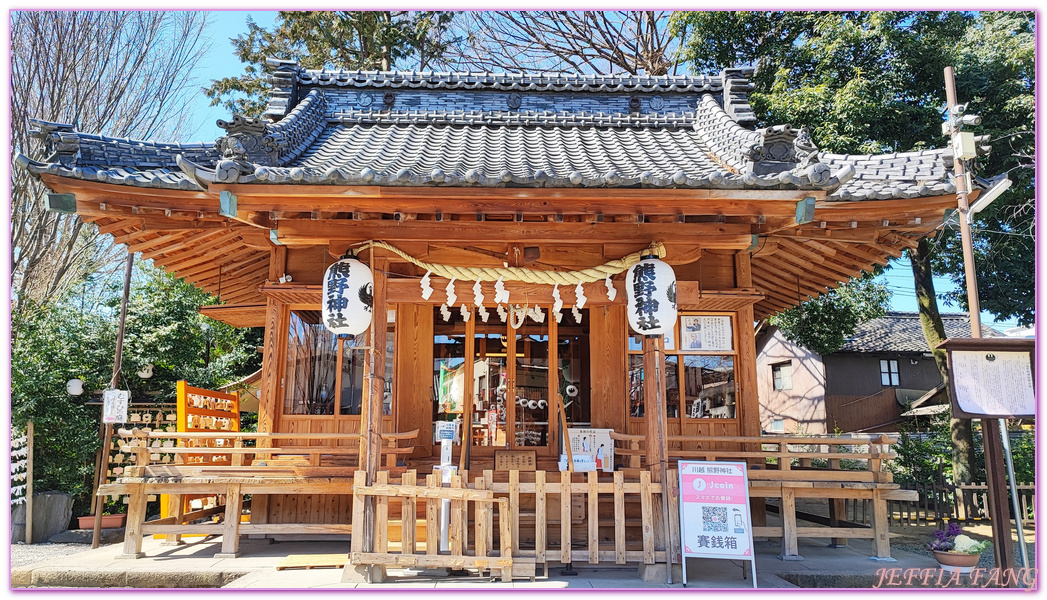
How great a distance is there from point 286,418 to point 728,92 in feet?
25.4

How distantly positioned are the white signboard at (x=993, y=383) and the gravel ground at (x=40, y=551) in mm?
12078

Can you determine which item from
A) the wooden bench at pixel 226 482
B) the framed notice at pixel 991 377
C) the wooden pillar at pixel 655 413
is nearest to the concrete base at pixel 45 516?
the wooden bench at pixel 226 482

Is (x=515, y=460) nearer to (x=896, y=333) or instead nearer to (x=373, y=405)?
(x=373, y=405)

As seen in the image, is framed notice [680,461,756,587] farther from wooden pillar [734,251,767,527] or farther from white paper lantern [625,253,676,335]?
wooden pillar [734,251,767,527]

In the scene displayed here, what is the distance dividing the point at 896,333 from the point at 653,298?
26.2 meters

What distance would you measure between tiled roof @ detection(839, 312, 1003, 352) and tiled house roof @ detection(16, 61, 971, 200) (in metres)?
19.0

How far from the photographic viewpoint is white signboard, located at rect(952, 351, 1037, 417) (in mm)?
5844

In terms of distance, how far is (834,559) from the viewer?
7.57 m

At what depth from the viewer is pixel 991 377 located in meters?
5.96

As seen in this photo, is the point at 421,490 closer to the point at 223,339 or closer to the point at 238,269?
the point at 238,269

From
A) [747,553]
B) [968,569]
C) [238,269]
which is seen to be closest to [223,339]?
[238,269]

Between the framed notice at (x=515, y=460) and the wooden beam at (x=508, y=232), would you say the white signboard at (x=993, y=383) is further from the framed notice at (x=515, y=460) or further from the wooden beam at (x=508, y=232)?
the framed notice at (x=515, y=460)

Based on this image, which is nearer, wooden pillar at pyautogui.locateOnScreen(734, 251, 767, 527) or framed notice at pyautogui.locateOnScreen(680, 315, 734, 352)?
wooden pillar at pyautogui.locateOnScreen(734, 251, 767, 527)

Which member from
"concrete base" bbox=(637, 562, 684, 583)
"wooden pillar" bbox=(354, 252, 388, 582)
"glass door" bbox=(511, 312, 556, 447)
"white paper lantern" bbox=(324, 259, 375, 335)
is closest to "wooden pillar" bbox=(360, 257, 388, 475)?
"wooden pillar" bbox=(354, 252, 388, 582)
